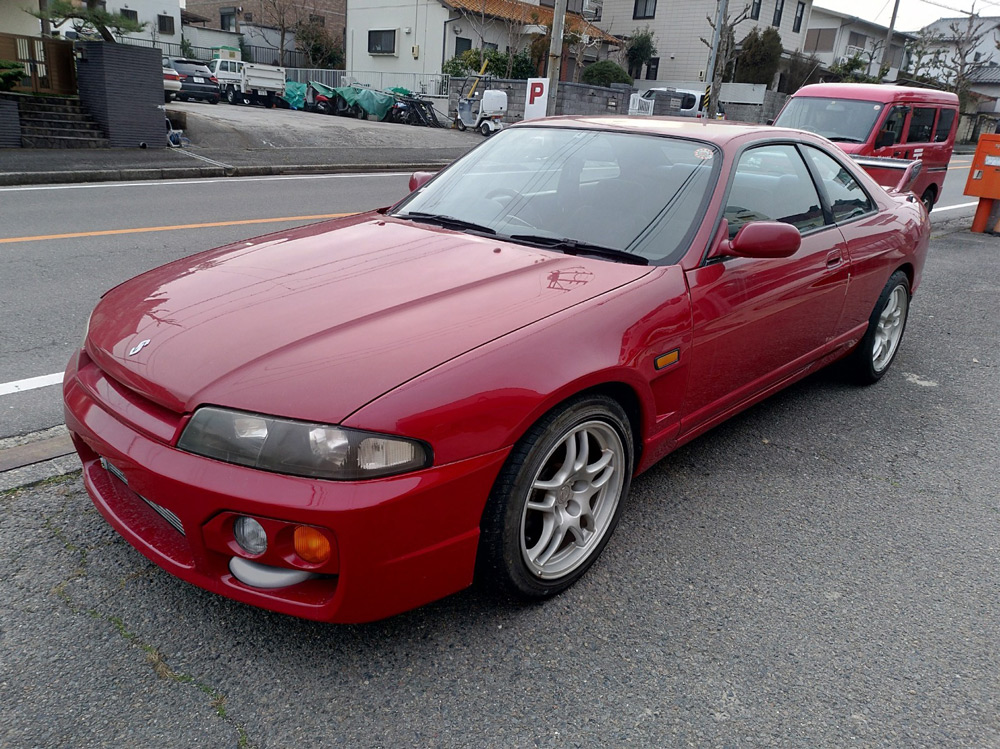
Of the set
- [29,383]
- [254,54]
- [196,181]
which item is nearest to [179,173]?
[196,181]

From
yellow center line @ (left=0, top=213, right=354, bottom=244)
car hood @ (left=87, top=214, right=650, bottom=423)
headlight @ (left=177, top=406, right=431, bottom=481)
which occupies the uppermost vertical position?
car hood @ (left=87, top=214, right=650, bottom=423)

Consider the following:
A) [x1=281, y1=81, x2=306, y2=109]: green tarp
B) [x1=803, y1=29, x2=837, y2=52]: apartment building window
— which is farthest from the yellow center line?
[x1=803, y1=29, x2=837, y2=52]: apartment building window

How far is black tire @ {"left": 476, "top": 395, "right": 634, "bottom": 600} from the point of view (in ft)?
7.35

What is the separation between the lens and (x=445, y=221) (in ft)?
11.0

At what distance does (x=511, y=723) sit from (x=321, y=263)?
168cm

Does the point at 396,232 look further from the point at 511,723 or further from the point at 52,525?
the point at 511,723

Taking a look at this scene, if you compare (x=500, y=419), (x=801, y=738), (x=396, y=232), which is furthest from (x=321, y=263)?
(x=801, y=738)

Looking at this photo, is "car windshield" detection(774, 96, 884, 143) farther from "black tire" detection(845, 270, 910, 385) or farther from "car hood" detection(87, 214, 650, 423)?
"car hood" detection(87, 214, 650, 423)

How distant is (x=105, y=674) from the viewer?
82.9 inches

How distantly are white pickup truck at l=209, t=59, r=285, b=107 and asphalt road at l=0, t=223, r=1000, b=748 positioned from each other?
30.3 m

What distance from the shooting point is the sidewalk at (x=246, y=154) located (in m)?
11.4

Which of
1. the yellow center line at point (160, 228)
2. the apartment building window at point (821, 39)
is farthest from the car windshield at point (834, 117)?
the apartment building window at point (821, 39)

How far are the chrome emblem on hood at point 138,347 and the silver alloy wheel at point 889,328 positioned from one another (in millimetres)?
3809

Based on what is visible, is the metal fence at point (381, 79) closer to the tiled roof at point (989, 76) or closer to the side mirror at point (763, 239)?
the side mirror at point (763, 239)
